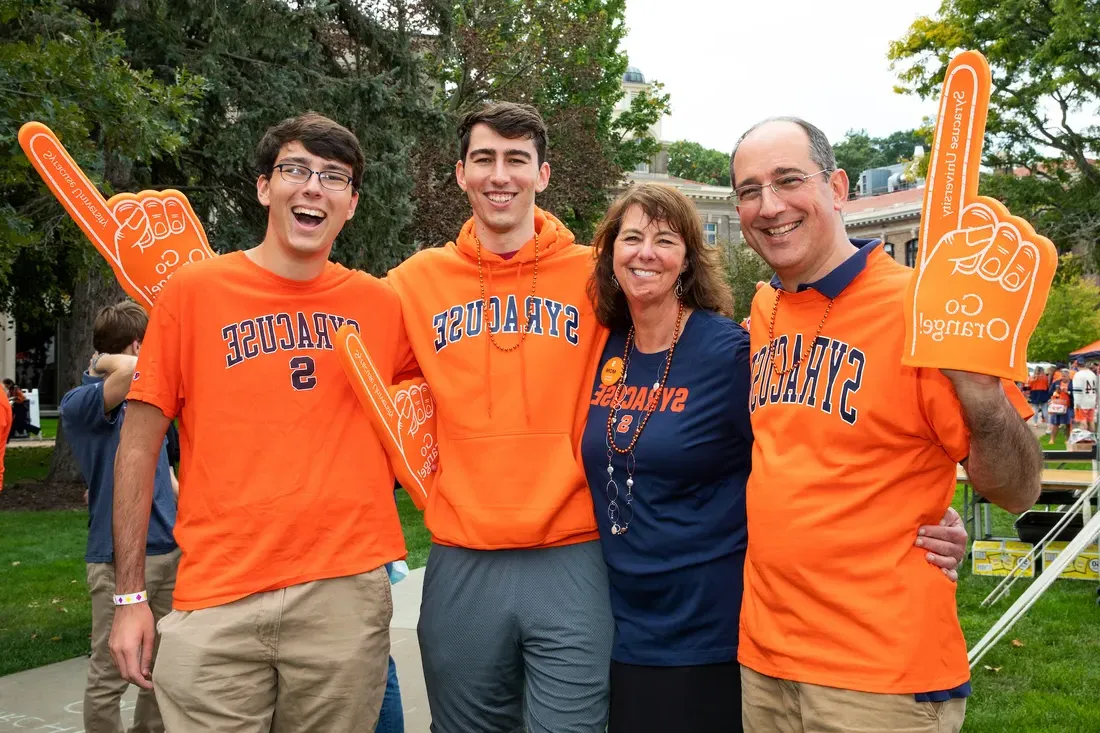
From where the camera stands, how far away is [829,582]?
92.6 inches

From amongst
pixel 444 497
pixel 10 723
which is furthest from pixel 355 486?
pixel 10 723

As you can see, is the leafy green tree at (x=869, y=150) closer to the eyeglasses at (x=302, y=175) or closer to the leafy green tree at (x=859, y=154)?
the leafy green tree at (x=859, y=154)

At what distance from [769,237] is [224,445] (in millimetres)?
1694

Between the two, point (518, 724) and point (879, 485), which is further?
point (518, 724)

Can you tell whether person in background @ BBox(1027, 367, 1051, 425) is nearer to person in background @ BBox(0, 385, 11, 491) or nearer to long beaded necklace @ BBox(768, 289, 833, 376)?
person in background @ BBox(0, 385, 11, 491)

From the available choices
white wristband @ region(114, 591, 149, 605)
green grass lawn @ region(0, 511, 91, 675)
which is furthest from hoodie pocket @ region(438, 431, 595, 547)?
green grass lawn @ region(0, 511, 91, 675)

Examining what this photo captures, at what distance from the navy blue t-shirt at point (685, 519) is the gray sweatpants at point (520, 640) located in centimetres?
10

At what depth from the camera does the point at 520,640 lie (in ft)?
9.66

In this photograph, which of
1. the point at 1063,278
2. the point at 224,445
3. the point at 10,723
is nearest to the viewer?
the point at 224,445

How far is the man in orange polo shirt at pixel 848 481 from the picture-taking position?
7.42ft

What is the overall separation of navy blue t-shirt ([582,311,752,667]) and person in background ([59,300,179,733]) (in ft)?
8.77

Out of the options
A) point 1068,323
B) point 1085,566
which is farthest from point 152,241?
point 1068,323

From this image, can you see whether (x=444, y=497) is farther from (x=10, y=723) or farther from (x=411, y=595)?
(x=411, y=595)

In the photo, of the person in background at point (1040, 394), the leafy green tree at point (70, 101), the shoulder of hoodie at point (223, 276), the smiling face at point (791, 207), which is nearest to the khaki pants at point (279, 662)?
the shoulder of hoodie at point (223, 276)
